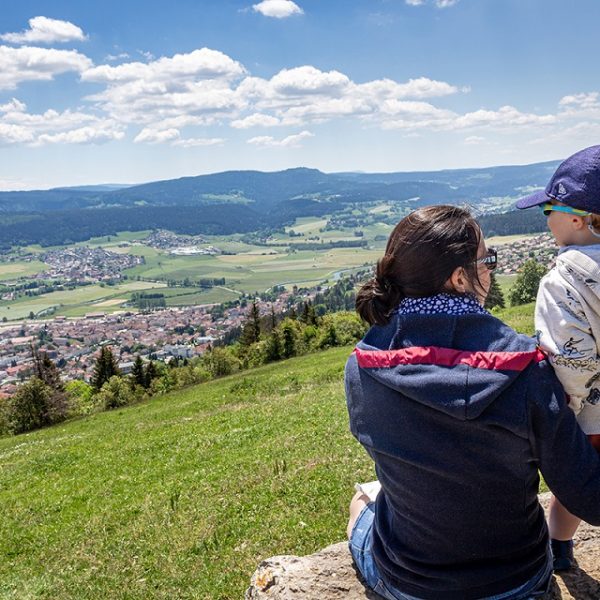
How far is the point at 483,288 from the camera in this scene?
3113mm

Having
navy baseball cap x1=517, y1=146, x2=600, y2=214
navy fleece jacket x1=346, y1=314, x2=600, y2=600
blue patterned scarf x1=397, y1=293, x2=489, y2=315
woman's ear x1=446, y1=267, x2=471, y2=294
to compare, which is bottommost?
navy fleece jacket x1=346, y1=314, x2=600, y2=600

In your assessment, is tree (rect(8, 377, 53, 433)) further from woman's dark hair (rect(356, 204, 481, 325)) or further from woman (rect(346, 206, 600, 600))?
woman's dark hair (rect(356, 204, 481, 325))

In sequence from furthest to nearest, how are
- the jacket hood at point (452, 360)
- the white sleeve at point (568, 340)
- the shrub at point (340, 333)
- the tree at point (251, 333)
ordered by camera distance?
1. the tree at point (251, 333)
2. the shrub at point (340, 333)
3. the white sleeve at point (568, 340)
4. the jacket hood at point (452, 360)

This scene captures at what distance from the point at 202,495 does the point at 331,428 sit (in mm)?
3997

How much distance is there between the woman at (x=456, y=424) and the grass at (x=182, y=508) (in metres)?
3.96

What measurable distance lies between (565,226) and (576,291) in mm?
520

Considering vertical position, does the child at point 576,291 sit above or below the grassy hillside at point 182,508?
above

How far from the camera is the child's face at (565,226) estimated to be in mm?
3264

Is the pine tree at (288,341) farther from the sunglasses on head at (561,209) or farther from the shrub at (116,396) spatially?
the sunglasses on head at (561,209)

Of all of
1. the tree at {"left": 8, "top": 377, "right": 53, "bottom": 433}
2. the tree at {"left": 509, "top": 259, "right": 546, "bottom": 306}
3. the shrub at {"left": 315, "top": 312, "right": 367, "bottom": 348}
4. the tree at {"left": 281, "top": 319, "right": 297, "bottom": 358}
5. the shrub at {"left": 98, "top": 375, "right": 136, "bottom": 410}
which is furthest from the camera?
the tree at {"left": 509, "top": 259, "right": 546, "bottom": 306}

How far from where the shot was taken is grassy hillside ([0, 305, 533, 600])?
7199 millimetres

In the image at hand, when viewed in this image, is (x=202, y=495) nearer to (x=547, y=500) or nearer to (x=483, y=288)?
(x=547, y=500)

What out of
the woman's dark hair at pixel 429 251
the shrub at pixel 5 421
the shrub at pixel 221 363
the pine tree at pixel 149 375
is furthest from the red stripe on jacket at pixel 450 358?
the pine tree at pixel 149 375

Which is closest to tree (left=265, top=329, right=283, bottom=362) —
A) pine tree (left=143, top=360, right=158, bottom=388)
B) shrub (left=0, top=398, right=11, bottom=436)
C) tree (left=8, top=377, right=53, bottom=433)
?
pine tree (left=143, top=360, right=158, bottom=388)
